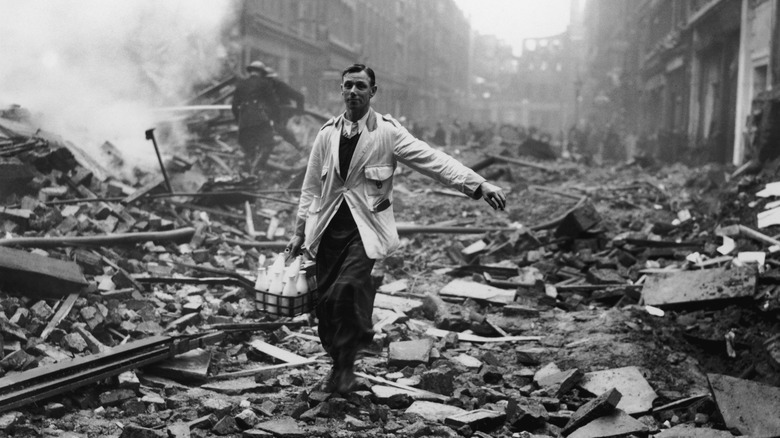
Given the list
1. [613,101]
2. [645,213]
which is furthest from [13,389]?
[613,101]

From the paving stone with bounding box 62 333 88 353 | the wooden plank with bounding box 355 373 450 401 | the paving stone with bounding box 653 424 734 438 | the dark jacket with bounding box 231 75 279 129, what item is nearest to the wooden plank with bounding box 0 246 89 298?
the paving stone with bounding box 62 333 88 353

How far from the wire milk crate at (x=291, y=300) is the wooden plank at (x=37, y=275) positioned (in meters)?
2.16

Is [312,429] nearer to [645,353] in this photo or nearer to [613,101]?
[645,353]

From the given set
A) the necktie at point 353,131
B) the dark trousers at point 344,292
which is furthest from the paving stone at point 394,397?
the necktie at point 353,131

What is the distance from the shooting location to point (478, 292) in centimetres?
751

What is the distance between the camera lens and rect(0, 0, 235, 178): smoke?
12.1 meters

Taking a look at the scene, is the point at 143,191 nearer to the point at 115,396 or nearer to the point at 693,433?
the point at 115,396

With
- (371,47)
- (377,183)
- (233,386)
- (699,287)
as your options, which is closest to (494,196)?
(377,183)

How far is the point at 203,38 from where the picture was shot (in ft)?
63.2

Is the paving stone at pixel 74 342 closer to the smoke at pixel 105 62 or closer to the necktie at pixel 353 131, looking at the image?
the necktie at pixel 353 131

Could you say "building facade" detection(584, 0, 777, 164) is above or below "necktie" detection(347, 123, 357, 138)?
above

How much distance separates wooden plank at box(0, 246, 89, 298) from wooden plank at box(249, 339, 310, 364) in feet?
5.01

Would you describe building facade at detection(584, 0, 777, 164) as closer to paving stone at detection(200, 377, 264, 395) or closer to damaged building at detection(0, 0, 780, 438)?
damaged building at detection(0, 0, 780, 438)

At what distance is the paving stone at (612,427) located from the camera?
3.87m
